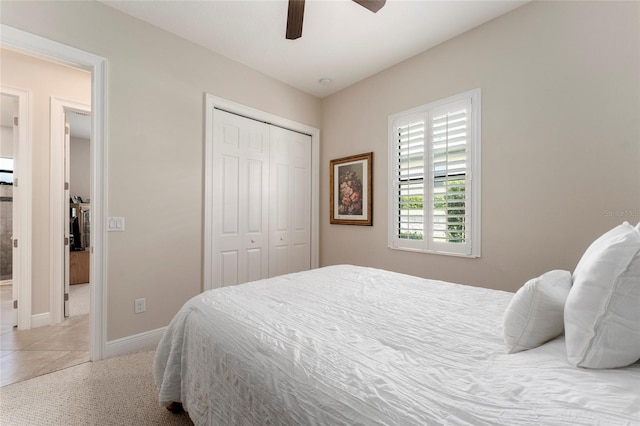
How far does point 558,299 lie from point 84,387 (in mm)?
2719

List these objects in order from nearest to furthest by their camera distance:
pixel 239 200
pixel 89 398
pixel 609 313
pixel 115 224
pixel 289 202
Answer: pixel 609 313 → pixel 89 398 → pixel 115 224 → pixel 239 200 → pixel 289 202

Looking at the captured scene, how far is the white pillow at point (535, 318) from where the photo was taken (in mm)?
921

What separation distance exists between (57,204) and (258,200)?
210 centimetres

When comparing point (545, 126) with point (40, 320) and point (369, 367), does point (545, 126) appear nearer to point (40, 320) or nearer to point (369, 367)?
point (369, 367)

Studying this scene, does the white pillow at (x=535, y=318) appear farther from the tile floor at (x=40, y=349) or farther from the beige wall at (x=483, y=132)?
the tile floor at (x=40, y=349)

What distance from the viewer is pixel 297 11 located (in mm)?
1915

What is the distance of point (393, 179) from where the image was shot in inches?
124

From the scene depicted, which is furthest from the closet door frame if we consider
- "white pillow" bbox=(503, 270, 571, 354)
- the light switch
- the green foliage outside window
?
"white pillow" bbox=(503, 270, 571, 354)

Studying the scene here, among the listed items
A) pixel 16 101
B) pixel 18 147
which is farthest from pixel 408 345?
pixel 16 101

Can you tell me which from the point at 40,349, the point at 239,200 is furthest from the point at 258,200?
the point at 40,349

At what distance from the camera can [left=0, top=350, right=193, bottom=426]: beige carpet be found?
1.61m

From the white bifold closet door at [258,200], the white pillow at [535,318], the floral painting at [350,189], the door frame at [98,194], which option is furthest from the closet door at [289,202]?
the white pillow at [535,318]

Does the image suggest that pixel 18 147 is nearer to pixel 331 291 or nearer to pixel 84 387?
pixel 84 387

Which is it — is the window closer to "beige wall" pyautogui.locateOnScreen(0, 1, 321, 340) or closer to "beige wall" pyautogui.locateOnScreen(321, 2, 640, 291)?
"beige wall" pyautogui.locateOnScreen(321, 2, 640, 291)
